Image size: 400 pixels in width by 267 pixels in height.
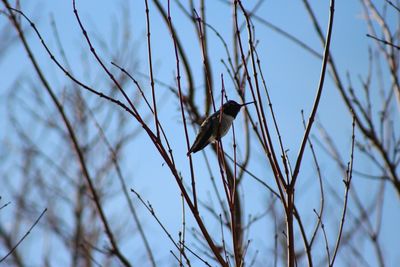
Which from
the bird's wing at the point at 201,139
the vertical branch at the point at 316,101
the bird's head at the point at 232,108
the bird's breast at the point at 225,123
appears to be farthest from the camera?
the bird's head at the point at 232,108

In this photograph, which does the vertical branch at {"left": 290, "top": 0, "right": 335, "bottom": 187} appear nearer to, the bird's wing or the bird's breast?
the bird's wing

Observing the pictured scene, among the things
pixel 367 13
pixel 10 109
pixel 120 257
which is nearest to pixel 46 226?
pixel 10 109

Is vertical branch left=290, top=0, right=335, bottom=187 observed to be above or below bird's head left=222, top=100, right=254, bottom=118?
below

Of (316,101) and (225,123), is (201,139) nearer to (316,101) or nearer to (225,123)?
(225,123)

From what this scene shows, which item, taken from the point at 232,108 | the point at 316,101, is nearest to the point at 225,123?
the point at 232,108

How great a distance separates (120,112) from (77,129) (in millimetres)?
753

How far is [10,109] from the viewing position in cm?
866

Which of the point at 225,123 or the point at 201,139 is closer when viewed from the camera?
the point at 201,139

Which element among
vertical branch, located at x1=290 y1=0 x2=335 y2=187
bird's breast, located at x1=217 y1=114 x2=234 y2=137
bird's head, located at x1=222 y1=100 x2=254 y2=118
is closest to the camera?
vertical branch, located at x1=290 y1=0 x2=335 y2=187

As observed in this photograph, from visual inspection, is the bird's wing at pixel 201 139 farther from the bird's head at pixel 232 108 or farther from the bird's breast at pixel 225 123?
the bird's head at pixel 232 108

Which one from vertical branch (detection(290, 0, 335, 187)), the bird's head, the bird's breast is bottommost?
vertical branch (detection(290, 0, 335, 187))

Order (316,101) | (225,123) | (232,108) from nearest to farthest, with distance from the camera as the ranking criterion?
(316,101) < (225,123) < (232,108)

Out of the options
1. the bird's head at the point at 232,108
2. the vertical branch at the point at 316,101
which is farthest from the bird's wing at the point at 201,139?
the vertical branch at the point at 316,101

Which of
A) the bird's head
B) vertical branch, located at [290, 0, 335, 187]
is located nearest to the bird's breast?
the bird's head
